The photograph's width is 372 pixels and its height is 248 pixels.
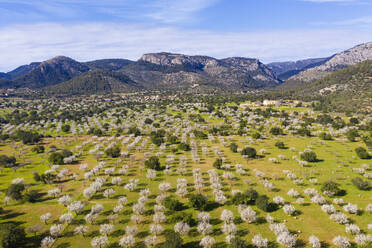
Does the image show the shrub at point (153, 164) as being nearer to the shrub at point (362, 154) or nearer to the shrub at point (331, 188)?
the shrub at point (331, 188)

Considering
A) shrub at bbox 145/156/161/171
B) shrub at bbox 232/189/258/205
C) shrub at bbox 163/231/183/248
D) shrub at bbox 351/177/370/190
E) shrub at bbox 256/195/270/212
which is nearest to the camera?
shrub at bbox 163/231/183/248

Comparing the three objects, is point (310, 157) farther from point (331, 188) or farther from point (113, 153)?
point (113, 153)

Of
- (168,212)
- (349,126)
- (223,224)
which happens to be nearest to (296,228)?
(223,224)

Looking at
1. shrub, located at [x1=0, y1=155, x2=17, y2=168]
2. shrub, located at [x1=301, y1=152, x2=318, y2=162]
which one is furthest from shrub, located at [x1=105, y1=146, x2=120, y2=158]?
shrub, located at [x1=301, y1=152, x2=318, y2=162]

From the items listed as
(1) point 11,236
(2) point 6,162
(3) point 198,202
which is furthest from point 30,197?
(3) point 198,202

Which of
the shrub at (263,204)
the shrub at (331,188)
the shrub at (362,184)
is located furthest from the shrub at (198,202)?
the shrub at (362,184)

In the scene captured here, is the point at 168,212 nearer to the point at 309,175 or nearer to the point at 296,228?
the point at 296,228

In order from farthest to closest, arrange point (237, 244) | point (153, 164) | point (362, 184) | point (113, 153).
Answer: point (113, 153) < point (153, 164) < point (362, 184) < point (237, 244)

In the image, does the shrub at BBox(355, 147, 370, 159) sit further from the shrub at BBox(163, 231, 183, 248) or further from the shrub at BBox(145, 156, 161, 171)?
the shrub at BBox(163, 231, 183, 248)
